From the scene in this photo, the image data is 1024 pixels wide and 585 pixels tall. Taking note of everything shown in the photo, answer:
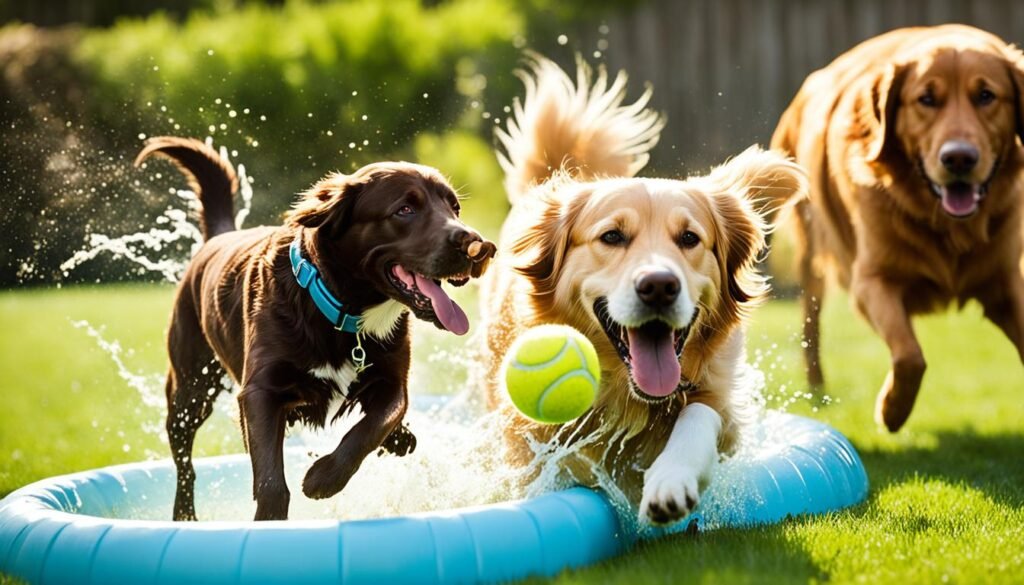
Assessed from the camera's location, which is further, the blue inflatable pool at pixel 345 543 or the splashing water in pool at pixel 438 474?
the splashing water in pool at pixel 438 474

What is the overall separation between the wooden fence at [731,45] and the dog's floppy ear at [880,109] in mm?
8357

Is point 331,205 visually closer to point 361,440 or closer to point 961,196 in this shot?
point 361,440

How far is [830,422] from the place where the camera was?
6.34 metres

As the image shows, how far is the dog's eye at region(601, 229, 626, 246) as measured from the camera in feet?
13.0

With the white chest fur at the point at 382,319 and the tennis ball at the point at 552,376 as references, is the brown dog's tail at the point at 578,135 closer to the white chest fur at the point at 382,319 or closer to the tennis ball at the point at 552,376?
the white chest fur at the point at 382,319

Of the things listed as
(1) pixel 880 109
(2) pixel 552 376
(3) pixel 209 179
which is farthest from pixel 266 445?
(1) pixel 880 109

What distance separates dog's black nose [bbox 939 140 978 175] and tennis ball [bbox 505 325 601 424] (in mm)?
2268

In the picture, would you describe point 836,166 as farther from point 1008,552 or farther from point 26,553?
point 26,553

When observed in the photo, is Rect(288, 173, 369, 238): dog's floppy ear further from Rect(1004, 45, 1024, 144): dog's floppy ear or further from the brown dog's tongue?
Rect(1004, 45, 1024, 144): dog's floppy ear

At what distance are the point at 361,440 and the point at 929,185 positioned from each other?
2930 millimetres

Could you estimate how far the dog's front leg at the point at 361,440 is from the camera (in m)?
Answer: 3.71

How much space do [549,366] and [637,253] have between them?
1.81 ft

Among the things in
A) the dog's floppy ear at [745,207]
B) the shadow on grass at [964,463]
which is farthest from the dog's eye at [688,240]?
the shadow on grass at [964,463]

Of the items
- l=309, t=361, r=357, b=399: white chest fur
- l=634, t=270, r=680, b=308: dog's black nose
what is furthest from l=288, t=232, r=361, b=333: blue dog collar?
l=634, t=270, r=680, b=308: dog's black nose
